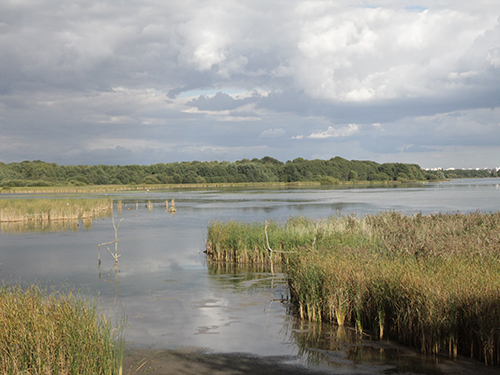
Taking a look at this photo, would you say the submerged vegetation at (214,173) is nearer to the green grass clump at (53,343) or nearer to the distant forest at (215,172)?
the distant forest at (215,172)

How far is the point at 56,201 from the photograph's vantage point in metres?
42.8

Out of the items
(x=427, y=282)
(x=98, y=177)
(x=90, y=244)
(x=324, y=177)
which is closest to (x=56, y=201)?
(x=90, y=244)

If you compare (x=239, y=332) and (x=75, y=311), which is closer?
(x=75, y=311)

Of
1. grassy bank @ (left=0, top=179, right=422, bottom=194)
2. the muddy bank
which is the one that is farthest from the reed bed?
grassy bank @ (left=0, top=179, right=422, bottom=194)

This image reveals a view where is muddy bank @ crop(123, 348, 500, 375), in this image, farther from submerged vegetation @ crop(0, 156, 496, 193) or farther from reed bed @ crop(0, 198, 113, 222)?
submerged vegetation @ crop(0, 156, 496, 193)

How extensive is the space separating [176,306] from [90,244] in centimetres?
1441

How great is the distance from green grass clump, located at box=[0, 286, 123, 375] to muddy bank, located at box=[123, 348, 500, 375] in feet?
3.82

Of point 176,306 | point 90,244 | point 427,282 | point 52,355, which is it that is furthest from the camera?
point 90,244

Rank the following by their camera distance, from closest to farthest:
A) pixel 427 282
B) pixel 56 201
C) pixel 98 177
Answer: pixel 427 282
pixel 56 201
pixel 98 177

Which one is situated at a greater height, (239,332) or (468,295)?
(468,295)

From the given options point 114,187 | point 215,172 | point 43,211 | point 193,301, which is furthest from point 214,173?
point 193,301

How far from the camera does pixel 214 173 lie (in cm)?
15088

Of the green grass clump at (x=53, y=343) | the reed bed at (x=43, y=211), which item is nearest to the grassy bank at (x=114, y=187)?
the reed bed at (x=43, y=211)

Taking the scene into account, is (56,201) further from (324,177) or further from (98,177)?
(324,177)
